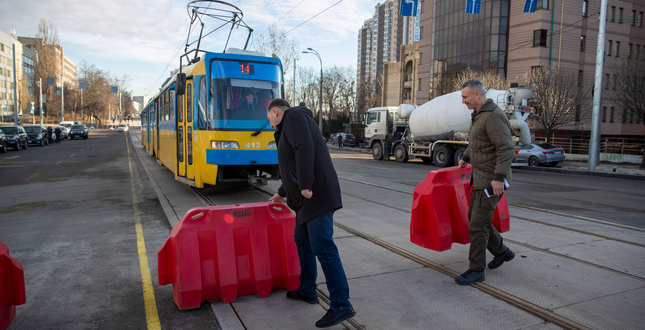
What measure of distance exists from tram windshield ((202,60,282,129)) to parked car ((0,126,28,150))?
24106 mm

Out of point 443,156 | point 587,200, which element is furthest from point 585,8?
point 587,200

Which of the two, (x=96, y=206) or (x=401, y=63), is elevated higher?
(x=401, y=63)

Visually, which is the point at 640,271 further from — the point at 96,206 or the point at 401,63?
the point at 401,63

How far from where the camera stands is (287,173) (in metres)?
3.30

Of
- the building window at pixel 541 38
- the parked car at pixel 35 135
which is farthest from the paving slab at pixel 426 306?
the building window at pixel 541 38

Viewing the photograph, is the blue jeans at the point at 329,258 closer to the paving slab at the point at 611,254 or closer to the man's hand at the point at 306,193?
the man's hand at the point at 306,193

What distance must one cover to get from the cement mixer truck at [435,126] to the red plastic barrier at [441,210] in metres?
12.4

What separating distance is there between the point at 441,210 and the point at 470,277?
35.4 inches

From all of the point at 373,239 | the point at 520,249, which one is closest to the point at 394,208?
the point at 373,239

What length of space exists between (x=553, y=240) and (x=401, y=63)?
71.6 metres

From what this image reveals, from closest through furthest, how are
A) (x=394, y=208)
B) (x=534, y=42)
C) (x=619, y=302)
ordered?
(x=619, y=302)
(x=394, y=208)
(x=534, y=42)

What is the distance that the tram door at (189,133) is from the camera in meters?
9.27

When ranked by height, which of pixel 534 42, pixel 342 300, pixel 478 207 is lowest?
pixel 342 300

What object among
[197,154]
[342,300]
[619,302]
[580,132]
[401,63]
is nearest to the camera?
[342,300]
